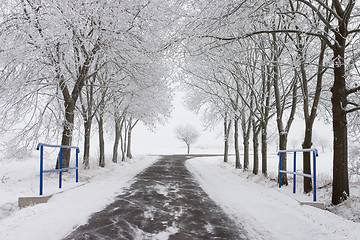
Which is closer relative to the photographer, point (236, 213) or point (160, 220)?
point (160, 220)

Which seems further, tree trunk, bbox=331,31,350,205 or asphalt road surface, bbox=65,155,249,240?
tree trunk, bbox=331,31,350,205

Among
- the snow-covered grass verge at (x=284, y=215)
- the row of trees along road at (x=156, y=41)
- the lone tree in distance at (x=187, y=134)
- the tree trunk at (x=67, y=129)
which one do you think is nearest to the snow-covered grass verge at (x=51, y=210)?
the tree trunk at (x=67, y=129)

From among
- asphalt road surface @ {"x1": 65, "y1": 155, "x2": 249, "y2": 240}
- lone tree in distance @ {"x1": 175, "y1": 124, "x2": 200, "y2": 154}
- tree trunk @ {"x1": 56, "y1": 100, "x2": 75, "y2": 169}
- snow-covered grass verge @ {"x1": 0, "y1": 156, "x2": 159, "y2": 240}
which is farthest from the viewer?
lone tree in distance @ {"x1": 175, "y1": 124, "x2": 200, "y2": 154}

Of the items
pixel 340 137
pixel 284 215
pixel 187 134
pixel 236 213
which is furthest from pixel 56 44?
pixel 187 134

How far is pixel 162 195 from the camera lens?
319 inches

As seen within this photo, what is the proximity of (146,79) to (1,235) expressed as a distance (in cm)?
1077

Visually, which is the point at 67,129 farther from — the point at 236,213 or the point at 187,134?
the point at 187,134

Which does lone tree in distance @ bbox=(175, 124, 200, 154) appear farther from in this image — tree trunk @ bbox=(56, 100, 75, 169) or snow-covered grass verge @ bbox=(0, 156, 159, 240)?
snow-covered grass verge @ bbox=(0, 156, 159, 240)

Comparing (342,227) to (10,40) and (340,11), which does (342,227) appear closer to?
(340,11)

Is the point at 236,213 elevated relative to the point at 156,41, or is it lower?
lower

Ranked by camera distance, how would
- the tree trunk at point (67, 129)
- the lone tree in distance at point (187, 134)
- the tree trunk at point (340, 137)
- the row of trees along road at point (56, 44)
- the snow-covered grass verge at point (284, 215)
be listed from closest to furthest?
the snow-covered grass verge at point (284, 215), the tree trunk at point (340, 137), the row of trees along road at point (56, 44), the tree trunk at point (67, 129), the lone tree in distance at point (187, 134)

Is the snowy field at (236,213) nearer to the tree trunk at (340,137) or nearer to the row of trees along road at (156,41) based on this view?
the tree trunk at (340,137)

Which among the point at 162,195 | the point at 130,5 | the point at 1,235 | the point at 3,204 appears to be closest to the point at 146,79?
the point at 130,5

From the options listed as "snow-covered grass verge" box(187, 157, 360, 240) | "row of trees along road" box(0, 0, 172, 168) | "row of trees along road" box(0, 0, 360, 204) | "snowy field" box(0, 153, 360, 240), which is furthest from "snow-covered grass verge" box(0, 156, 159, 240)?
"row of trees along road" box(0, 0, 360, 204)
